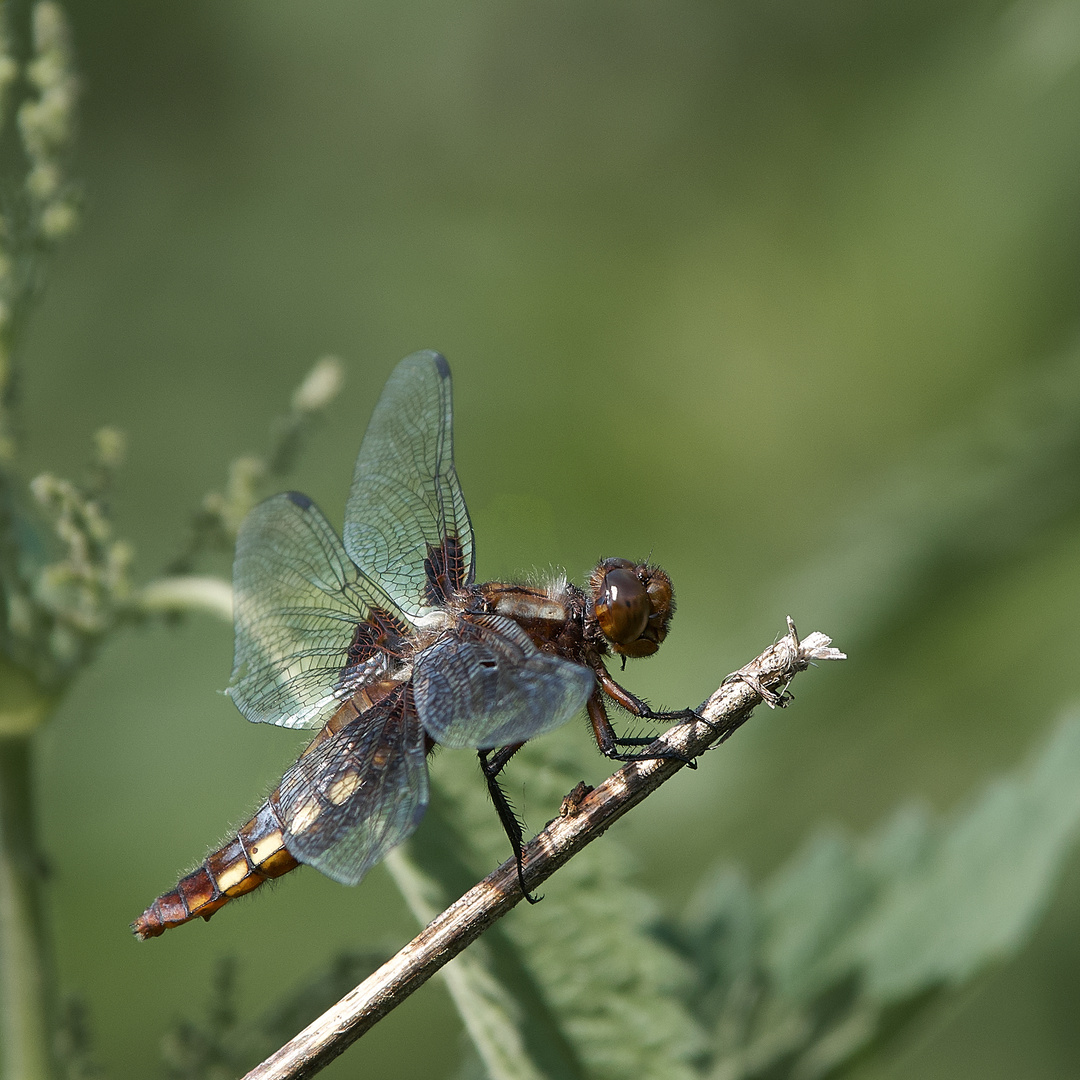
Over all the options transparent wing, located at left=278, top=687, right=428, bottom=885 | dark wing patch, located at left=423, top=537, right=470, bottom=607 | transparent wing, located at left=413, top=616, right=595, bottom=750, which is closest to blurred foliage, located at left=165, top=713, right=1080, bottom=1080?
transparent wing, located at left=278, top=687, right=428, bottom=885

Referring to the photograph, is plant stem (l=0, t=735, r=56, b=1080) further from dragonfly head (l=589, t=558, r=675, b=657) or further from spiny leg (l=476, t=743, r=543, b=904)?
dragonfly head (l=589, t=558, r=675, b=657)

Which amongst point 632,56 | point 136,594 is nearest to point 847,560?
point 136,594

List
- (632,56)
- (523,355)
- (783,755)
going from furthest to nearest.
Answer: (632,56) < (523,355) < (783,755)

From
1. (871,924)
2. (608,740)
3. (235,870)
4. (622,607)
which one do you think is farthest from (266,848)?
(871,924)

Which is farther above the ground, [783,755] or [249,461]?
[249,461]

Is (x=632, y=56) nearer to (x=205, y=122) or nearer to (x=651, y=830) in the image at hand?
(x=205, y=122)

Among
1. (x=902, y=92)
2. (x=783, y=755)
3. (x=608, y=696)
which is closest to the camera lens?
(x=608, y=696)

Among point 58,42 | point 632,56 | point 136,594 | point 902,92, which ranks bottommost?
point 136,594

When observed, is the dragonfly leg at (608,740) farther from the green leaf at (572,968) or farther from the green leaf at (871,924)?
the green leaf at (871,924)

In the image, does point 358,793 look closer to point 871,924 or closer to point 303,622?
point 303,622
